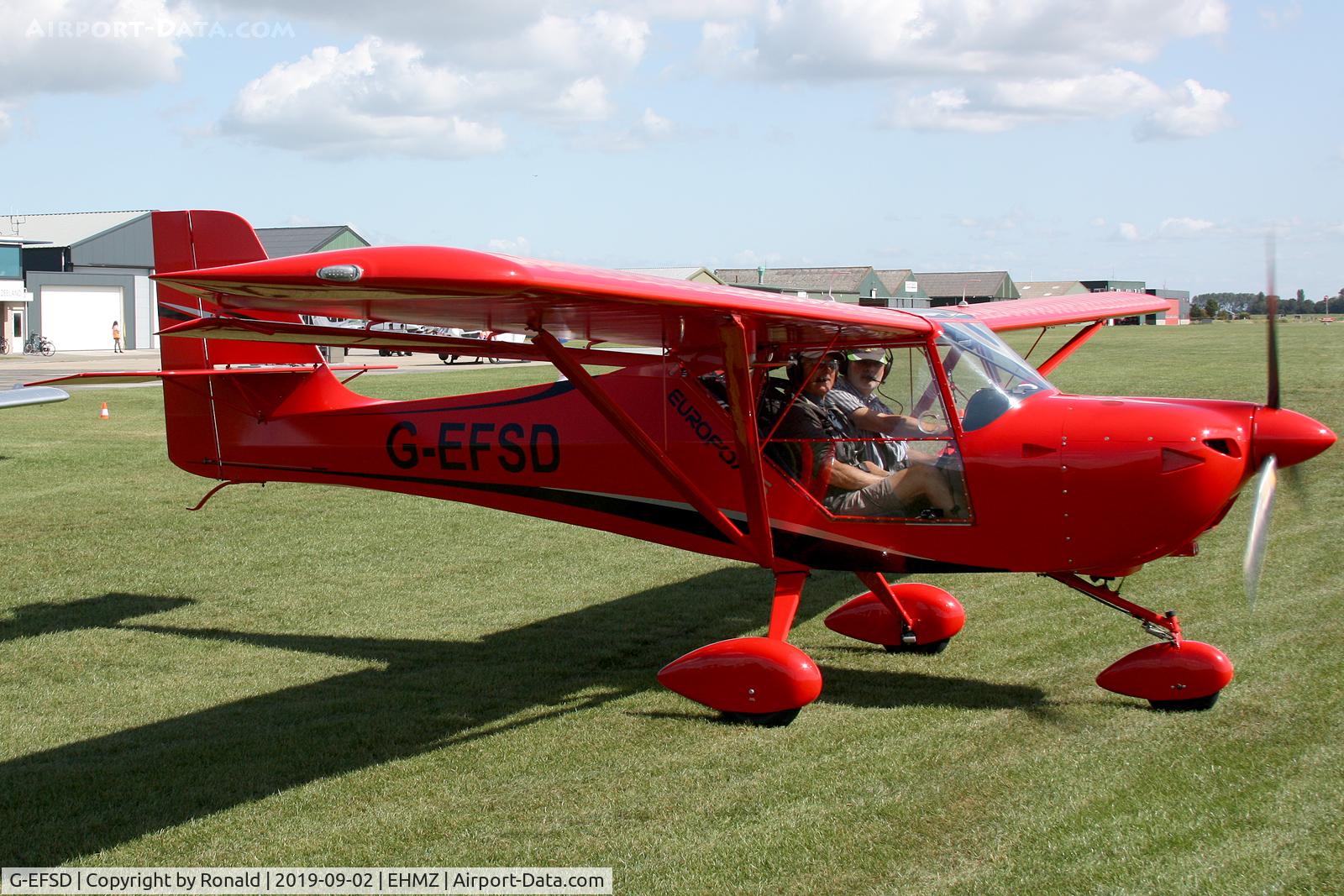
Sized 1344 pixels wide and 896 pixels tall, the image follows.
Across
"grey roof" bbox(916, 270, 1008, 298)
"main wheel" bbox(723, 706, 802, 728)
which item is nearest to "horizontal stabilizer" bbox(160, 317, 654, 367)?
"main wheel" bbox(723, 706, 802, 728)

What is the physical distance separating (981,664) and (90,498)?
35.4 ft

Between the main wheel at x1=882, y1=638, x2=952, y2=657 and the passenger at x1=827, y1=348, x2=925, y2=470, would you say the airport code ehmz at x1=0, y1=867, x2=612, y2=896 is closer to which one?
the passenger at x1=827, y1=348, x2=925, y2=470

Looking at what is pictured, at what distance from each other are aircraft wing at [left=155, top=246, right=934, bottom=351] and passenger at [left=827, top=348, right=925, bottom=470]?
17 centimetres

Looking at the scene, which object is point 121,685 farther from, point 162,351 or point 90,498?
point 90,498

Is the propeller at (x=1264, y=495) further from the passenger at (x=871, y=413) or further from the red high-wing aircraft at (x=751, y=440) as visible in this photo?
the passenger at (x=871, y=413)

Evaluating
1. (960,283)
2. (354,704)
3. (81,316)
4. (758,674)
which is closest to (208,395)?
(354,704)

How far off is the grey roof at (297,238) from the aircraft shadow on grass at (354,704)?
56924 mm

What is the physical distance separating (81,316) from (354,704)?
180ft

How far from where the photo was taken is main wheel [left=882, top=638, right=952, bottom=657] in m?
7.79

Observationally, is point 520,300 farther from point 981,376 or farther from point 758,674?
point 981,376

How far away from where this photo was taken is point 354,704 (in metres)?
6.95

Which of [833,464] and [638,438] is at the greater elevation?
[638,438]

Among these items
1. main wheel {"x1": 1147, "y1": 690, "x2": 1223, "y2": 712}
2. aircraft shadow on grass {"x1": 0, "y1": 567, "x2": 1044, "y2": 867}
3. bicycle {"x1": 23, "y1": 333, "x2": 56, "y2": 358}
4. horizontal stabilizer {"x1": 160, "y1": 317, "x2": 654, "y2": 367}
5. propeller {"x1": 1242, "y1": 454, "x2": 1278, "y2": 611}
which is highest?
horizontal stabilizer {"x1": 160, "y1": 317, "x2": 654, "y2": 367}

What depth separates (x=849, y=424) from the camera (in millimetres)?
6961
